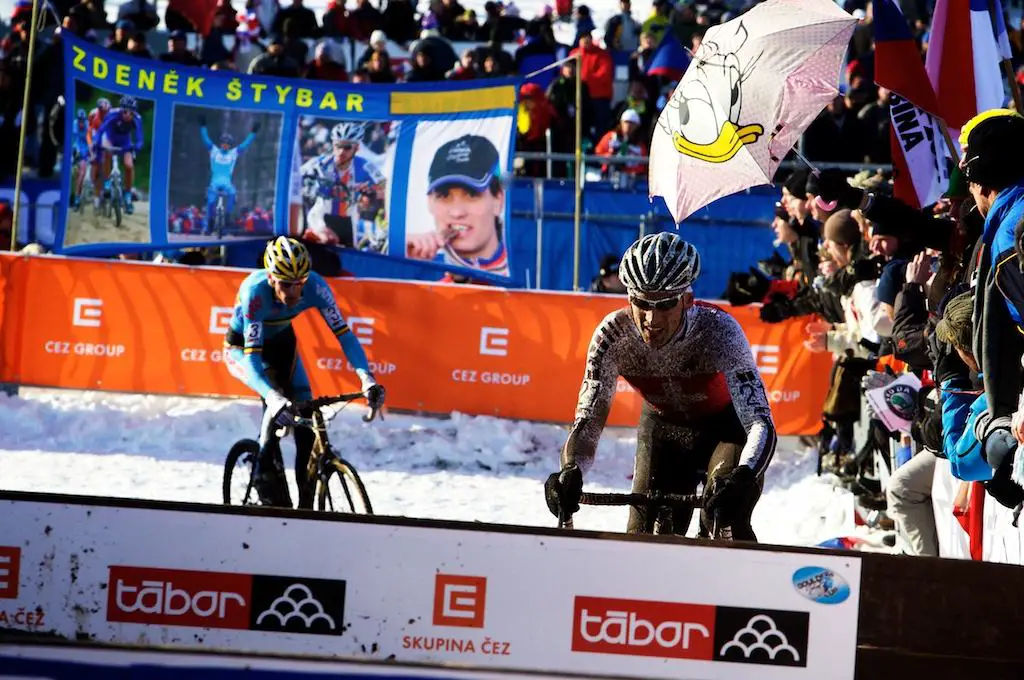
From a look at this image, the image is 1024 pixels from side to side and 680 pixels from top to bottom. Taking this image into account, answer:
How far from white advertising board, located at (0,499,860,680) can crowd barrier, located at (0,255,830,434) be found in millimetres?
8381

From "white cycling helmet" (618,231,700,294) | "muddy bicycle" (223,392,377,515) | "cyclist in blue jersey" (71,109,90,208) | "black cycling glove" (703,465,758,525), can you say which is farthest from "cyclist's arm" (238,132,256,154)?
"black cycling glove" (703,465,758,525)

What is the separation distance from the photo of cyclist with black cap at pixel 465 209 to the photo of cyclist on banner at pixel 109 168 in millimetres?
2572

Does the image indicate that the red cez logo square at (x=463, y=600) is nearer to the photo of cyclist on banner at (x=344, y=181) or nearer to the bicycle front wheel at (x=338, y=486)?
the bicycle front wheel at (x=338, y=486)

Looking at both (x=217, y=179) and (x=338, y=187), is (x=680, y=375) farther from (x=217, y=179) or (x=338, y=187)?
(x=217, y=179)

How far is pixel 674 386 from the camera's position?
19.0 feet

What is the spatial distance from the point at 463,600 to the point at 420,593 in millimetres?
122

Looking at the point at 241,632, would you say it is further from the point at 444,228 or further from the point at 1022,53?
the point at 1022,53

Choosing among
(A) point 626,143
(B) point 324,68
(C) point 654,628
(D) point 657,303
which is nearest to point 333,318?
(D) point 657,303

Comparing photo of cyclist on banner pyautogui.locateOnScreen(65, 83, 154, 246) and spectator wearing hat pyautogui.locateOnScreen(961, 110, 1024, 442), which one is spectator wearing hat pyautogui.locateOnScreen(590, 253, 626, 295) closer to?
photo of cyclist on banner pyautogui.locateOnScreen(65, 83, 154, 246)

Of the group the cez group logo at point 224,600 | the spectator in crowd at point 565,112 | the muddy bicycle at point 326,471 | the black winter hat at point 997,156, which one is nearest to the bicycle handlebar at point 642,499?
the cez group logo at point 224,600

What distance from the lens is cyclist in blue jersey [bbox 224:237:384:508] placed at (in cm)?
813

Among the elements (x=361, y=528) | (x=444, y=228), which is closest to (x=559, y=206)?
(x=444, y=228)

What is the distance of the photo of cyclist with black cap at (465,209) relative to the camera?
43.2ft

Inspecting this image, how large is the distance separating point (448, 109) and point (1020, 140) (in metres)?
8.55
